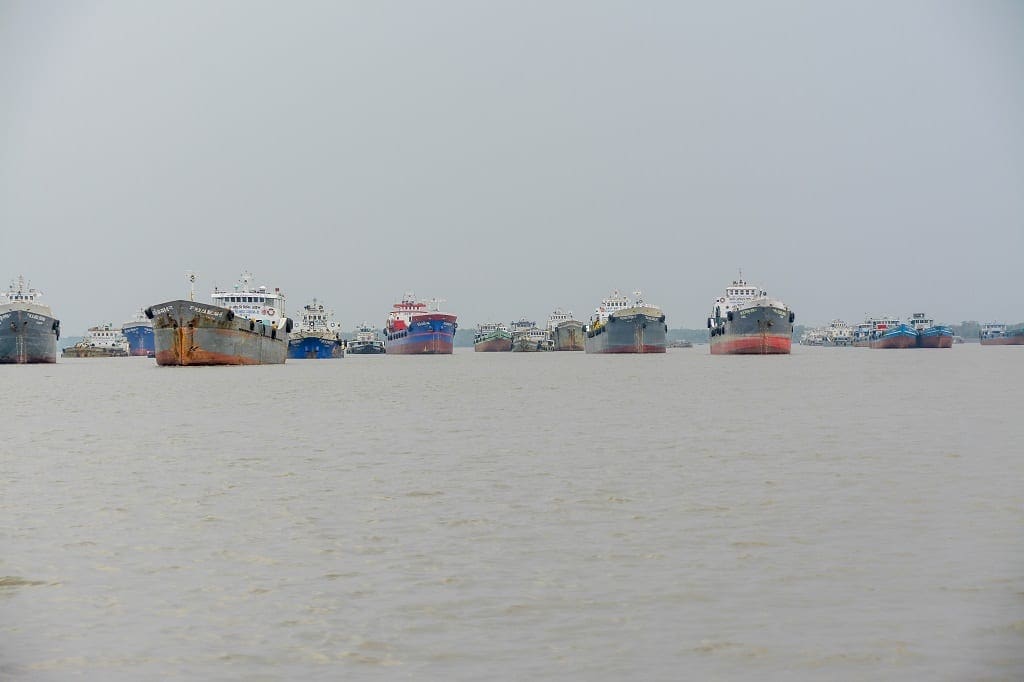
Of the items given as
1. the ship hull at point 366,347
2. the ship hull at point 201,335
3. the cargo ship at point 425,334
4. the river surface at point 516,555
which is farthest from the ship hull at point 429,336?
the river surface at point 516,555

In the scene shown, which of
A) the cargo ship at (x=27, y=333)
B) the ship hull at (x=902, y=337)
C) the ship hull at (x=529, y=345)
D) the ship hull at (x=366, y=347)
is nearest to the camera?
the cargo ship at (x=27, y=333)

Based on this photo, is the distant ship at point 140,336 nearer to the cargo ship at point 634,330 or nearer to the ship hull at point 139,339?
the ship hull at point 139,339

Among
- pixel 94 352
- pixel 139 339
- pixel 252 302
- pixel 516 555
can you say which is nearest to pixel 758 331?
pixel 252 302

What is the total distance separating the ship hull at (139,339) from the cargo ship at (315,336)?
108 feet

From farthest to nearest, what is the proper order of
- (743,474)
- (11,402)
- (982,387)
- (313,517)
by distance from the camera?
(982,387)
(11,402)
(743,474)
(313,517)

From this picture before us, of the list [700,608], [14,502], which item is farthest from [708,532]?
[14,502]

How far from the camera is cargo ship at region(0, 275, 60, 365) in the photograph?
9031 centimetres

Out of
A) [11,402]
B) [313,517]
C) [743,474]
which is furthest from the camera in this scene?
[11,402]

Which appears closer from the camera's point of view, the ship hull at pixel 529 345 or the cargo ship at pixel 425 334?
the cargo ship at pixel 425 334

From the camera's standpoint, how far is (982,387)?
48531 millimetres

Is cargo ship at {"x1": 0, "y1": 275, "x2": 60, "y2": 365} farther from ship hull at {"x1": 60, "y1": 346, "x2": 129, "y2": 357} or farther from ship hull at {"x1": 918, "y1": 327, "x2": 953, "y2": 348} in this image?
ship hull at {"x1": 918, "y1": 327, "x2": 953, "y2": 348}

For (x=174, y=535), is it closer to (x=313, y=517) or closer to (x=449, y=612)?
(x=313, y=517)

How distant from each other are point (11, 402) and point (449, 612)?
126 feet

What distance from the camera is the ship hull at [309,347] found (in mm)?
122875
